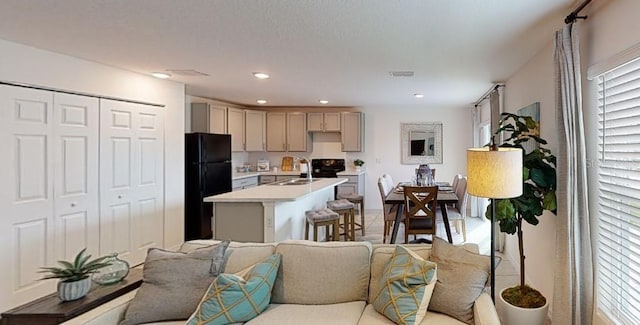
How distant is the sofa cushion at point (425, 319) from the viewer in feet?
6.66

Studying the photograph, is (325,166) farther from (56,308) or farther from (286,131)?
(56,308)

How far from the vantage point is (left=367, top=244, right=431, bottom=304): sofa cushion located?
230cm

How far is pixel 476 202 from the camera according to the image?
743 centimetres

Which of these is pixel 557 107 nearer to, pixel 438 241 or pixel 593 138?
pixel 593 138

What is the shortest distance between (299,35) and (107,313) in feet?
7.30

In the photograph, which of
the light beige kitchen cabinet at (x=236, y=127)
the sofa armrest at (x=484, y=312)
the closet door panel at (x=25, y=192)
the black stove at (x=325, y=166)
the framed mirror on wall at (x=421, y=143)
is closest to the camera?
the sofa armrest at (x=484, y=312)

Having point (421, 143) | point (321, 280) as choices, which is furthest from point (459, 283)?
point (421, 143)

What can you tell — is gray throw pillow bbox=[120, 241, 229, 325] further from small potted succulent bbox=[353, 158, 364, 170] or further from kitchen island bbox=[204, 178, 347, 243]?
small potted succulent bbox=[353, 158, 364, 170]

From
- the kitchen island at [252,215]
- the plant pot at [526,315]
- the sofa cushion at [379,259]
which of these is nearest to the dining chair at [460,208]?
the kitchen island at [252,215]

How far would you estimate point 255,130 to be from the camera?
7711 millimetres

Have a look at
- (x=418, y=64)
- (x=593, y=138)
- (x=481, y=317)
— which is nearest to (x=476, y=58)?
(x=418, y=64)

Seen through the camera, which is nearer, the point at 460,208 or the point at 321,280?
the point at 321,280

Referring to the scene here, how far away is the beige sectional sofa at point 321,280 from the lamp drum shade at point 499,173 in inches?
20.7

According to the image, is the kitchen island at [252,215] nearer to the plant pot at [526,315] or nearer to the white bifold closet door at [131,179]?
the white bifold closet door at [131,179]
